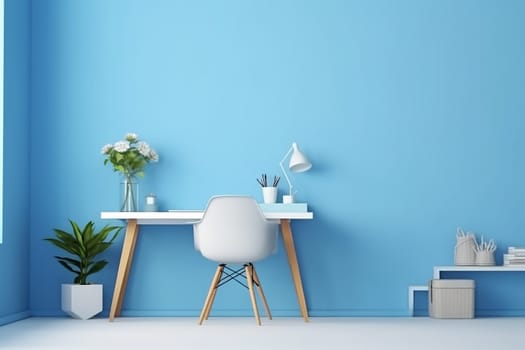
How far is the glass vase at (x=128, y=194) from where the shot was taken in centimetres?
571

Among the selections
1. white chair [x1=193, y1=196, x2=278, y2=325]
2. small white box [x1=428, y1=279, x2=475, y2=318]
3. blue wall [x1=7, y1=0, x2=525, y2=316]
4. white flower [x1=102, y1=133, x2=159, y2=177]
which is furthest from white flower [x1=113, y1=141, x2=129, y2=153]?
small white box [x1=428, y1=279, x2=475, y2=318]

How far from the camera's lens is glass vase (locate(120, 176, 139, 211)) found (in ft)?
18.7

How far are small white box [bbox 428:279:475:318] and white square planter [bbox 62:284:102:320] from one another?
203 centimetres

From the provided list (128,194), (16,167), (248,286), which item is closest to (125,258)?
(128,194)

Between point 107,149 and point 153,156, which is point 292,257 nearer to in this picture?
point 153,156

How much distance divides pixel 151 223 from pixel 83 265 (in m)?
0.48

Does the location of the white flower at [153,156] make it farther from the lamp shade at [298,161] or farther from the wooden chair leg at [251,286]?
the wooden chair leg at [251,286]

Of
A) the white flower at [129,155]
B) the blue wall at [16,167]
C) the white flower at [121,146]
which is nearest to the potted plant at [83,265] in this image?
the blue wall at [16,167]

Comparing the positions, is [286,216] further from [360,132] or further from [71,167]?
[71,167]

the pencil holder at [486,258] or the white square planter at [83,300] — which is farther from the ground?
the pencil holder at [486,258]

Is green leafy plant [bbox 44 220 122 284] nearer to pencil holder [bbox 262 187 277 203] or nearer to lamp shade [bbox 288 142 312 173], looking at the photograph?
pencil holder [bbox 262 187 277 203]

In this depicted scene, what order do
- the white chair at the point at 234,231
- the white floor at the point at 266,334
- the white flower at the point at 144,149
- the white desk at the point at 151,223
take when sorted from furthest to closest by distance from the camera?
1. the white flower at the point at 144,149
2. the white desk at the point at 151,223
3. the white chair at the point at 234,231
4. the white floor at the point at 266,334

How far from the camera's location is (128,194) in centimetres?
573

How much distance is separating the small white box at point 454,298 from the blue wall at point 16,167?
2.51 m
